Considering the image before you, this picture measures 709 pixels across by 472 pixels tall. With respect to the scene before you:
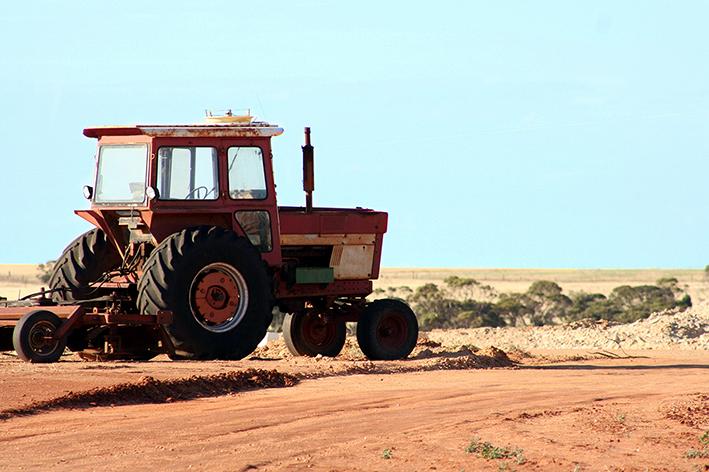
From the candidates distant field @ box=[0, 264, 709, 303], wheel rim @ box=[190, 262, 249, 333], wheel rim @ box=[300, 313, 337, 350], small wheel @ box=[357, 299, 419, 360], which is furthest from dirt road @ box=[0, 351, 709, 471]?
distant field @ box=[0, 264, 709, 303]

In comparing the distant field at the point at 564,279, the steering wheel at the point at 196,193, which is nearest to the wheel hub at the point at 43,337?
the steering wheel at the point at 196,193

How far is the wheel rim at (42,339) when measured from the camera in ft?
52.3

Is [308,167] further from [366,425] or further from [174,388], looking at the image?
[366,425]

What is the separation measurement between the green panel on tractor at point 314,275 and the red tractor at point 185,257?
1cm

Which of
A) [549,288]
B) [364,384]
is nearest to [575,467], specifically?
[364,384]

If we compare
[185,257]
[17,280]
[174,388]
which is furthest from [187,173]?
[17,280]

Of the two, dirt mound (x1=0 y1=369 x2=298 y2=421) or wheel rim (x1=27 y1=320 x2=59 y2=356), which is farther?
wheel rim (x1=27 y1=320 x2=59 y2=356)

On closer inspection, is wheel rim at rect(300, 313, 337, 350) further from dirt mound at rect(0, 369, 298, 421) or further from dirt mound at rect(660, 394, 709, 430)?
dirt mound at rect(660, 394, 709, 430)

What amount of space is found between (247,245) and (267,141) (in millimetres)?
1556

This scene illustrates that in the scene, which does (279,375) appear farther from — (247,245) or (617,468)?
(617,468)

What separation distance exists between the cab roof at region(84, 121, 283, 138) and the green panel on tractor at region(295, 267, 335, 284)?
191cm

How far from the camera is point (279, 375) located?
15109 mm

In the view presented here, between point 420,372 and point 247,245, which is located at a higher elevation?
point 247,245

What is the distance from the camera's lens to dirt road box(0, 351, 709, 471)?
10547mm
